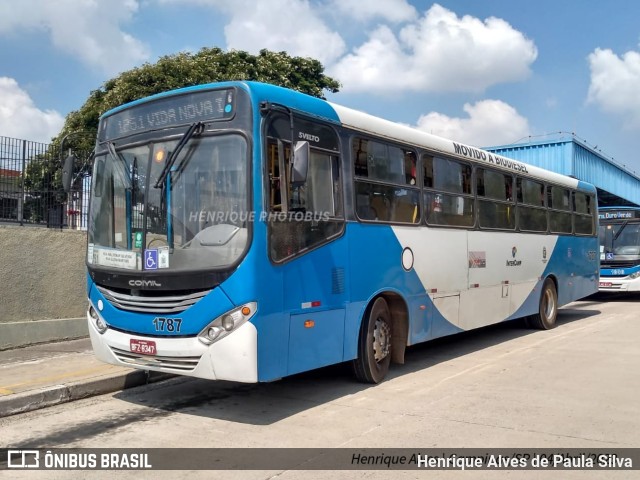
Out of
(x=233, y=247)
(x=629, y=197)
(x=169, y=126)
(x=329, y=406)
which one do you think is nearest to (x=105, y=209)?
(x=169, y=126)

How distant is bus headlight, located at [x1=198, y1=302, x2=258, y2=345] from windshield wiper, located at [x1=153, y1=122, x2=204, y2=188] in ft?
4.90

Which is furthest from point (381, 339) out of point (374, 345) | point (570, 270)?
point (570, 270)

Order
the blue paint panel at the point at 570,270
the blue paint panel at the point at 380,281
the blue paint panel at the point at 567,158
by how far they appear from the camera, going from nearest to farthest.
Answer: the blue paint panel at the point at 380,281, the blue paint panel at the point at 570,270, the blue paint panel at the point at 567,158

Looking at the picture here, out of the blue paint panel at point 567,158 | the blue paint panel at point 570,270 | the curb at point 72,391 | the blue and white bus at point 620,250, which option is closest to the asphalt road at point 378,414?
the curb at point 72,391

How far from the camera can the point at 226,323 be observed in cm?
555

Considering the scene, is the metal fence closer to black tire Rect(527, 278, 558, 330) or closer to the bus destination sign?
the bus destination sign

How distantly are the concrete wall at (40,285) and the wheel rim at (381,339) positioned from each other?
5.72 meters

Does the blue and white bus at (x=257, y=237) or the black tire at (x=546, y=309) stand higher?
the blue and white bus at (x=257, y=237)

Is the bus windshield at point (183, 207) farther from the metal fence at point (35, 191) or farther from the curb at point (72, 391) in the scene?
the metal fence at point (35, 191)

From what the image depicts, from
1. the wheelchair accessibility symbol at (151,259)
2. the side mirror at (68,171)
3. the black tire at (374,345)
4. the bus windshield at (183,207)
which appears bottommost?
the black tire at (374,345)

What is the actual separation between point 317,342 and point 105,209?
2.72 metres

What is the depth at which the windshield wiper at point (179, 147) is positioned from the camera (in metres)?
5.92

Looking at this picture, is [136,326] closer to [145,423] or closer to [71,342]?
[145,423]

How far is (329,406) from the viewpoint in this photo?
21.7 ft
